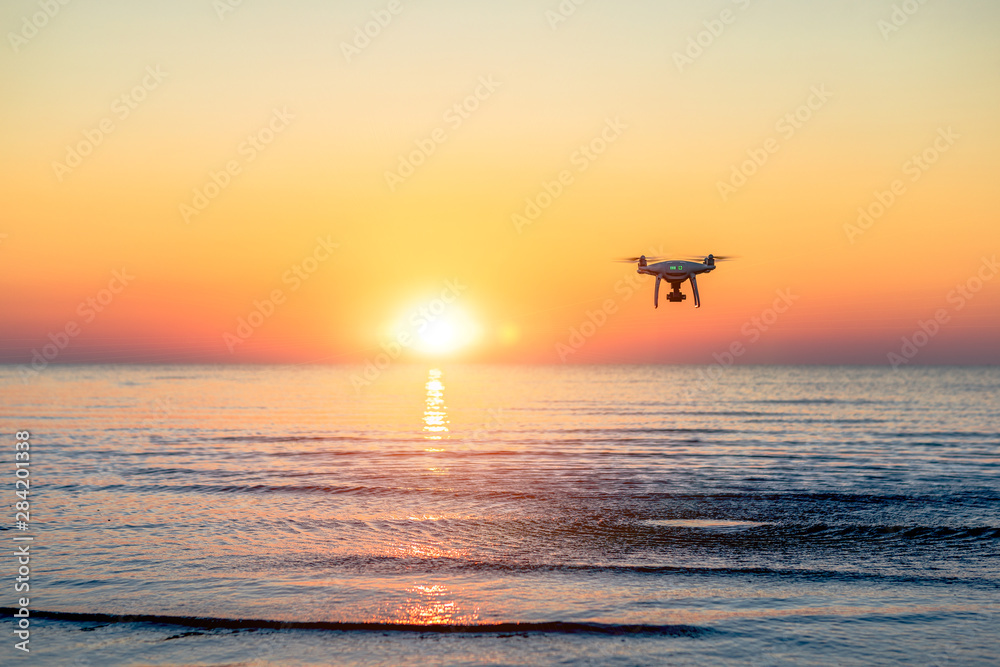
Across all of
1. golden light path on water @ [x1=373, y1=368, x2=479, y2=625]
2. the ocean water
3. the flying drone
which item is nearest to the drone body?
the flying drone

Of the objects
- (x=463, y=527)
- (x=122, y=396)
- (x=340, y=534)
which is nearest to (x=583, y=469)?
(x=463, y=527)

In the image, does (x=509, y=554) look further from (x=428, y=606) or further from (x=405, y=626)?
(x=405, y=626)

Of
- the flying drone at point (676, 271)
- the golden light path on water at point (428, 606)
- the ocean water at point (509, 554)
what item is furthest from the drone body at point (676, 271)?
the golden light path on water at point (428, 606)

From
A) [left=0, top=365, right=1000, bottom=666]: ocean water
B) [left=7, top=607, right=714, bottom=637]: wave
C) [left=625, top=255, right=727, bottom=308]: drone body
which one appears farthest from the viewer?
[left=625, top=255, right=727, bottom=308]: drone body

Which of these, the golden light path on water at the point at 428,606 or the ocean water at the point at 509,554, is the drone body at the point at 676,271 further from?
the golden light path on water at the point at 428,606

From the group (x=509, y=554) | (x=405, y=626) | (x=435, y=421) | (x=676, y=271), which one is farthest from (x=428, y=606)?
(x=435, y=421)

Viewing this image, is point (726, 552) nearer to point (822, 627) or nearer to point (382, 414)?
point (822, 627)

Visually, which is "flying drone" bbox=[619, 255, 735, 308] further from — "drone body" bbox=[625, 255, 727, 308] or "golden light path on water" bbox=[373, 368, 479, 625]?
"golden light path on water" bbox=[373, 368, 479, 625]
